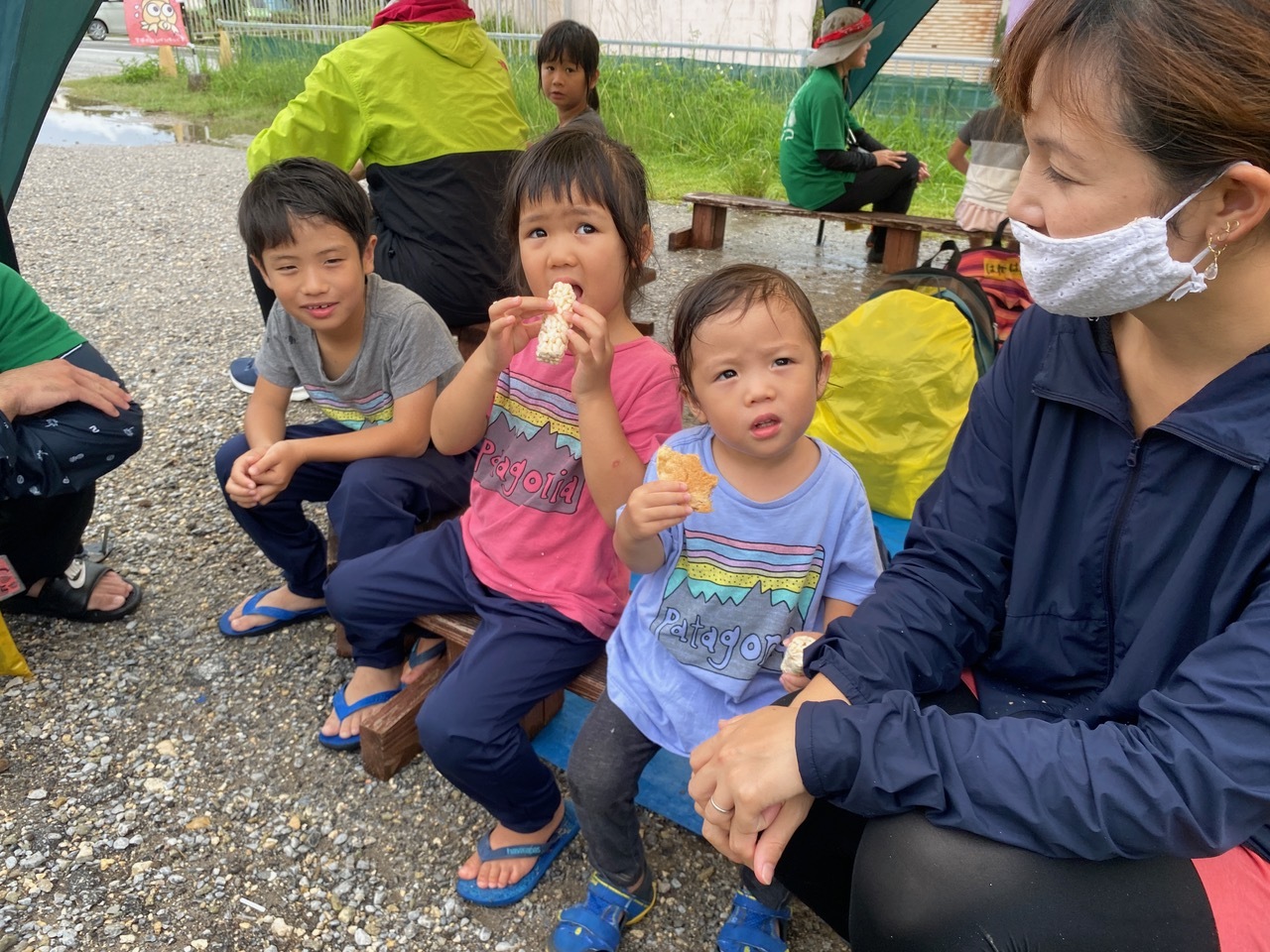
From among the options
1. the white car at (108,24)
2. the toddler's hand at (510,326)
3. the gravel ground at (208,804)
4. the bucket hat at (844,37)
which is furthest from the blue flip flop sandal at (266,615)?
the white car at (108,24)

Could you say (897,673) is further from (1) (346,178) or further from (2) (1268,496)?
(1) (346,178)

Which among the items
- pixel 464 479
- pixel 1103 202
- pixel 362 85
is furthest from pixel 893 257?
pixel 1103 202

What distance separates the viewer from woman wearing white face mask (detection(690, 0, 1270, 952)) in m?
1.15

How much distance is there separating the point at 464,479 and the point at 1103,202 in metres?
1.93

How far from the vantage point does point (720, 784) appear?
4.55ft

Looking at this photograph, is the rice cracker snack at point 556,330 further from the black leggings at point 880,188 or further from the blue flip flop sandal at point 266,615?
the black leggings at point 880,188

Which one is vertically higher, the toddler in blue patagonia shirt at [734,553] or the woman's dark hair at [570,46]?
the woman's dark hair at [570,46]

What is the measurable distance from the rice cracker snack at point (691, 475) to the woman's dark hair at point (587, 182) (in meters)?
0.60

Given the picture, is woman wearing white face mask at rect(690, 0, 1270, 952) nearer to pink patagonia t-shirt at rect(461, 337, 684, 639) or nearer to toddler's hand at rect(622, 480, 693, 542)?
toddler's hand at rect(622, 480, 693, 542)

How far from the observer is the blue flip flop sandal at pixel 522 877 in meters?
2.04

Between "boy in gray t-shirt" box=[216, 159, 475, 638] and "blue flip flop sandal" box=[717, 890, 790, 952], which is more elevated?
"boy in gray t-shirt" box=[216, 159, 475, 638]

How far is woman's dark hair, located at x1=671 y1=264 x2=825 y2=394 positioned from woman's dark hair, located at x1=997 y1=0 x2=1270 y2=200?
64 centimetres

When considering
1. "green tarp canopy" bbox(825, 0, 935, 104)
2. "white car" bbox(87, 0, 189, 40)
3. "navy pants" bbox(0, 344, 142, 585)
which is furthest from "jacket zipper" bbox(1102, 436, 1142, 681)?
"white car" bbox(87, 0, 189, 40)

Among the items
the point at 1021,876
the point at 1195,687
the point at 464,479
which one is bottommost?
the point at 464,479
